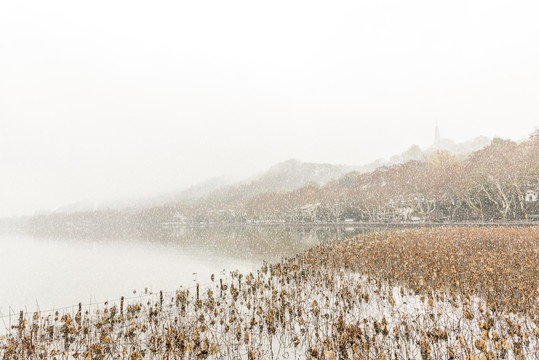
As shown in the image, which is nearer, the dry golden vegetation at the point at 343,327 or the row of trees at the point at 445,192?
the dry golden vegetation at the point at 343,327

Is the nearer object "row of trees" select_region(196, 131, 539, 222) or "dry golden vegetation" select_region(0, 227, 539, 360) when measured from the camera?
"dry golden vegetation" select_region(0, 227, 539, 360)

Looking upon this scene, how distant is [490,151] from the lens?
57.4 metres

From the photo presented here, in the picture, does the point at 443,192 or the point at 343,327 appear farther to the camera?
the point at 443,192

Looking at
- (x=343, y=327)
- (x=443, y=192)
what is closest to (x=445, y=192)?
(x=443, y=192)

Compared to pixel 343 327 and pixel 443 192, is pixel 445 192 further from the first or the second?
pixel 343 327

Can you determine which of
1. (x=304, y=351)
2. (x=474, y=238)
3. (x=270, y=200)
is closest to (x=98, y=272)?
(x=304, y=351)

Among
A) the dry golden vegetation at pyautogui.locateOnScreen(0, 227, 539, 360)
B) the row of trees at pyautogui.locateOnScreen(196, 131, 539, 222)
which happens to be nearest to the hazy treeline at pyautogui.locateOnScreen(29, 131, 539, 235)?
the row of trees at pyautogui.locateOnScreen(196, 131, 539, 222)

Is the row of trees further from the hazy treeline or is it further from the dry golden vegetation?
the dry golden vegetation

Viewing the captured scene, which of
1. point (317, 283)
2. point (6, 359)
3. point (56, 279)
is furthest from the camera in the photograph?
point (56, 279)

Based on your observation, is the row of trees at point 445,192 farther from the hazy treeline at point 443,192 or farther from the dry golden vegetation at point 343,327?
the dry golden vegetation at point 343,327

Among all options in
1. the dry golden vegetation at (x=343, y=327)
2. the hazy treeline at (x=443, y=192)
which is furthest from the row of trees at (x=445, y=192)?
the dry golden vegetation at (x=343, y=327)

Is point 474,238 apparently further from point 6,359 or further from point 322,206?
point 322,206

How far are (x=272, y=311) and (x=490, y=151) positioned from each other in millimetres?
67356

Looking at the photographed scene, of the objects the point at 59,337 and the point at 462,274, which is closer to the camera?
the point at 59,337
